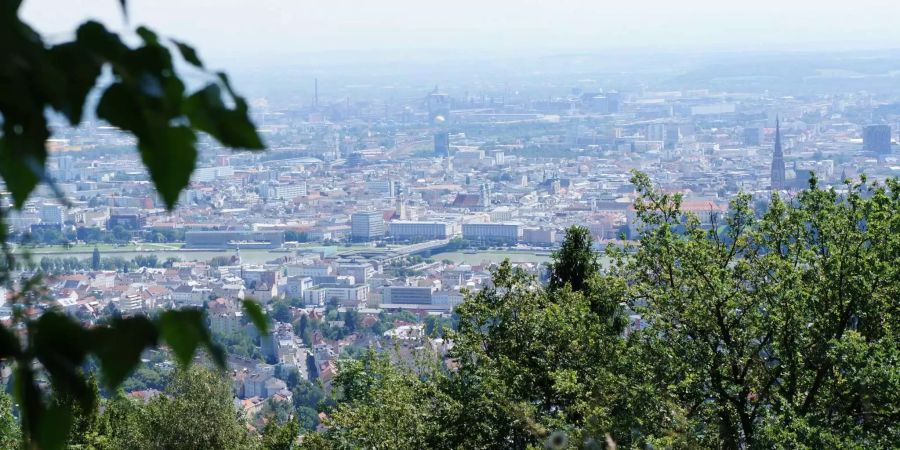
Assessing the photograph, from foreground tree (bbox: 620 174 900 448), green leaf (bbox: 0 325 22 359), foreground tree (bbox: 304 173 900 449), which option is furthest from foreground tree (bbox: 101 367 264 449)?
green leaf (bbox: 0 325 22 359)

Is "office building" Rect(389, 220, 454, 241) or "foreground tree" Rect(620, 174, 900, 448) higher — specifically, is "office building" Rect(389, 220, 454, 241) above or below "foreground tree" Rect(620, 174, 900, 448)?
below

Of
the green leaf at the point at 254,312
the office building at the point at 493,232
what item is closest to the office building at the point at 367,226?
the office building at the point at 493,232

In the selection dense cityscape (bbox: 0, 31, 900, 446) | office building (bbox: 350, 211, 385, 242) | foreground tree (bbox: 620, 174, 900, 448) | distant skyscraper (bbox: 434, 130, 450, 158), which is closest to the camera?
foreground tree (bbox: 620, 174, 900, 448)

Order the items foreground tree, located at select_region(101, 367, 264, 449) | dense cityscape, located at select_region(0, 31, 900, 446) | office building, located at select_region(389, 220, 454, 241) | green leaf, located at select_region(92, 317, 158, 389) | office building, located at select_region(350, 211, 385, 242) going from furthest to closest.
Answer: office building, located at select_region(350, 211, 385, 242)
office building, located at select_region(389, 220, 454, 241)
dense cityscape, located at select_region(0, 31, 900, 446)
foreground tree, located at select_region(101, 367, 264, 449)
green leaf, located at select_region(92, 317, 158, 389)

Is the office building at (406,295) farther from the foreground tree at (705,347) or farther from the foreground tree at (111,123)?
the foreground tree at (111,123)

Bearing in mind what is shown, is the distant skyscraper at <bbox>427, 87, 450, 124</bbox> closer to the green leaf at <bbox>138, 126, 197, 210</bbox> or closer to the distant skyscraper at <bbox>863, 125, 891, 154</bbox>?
the distant skyscraper at <bbox>863, 125, 891, 154</bbox>

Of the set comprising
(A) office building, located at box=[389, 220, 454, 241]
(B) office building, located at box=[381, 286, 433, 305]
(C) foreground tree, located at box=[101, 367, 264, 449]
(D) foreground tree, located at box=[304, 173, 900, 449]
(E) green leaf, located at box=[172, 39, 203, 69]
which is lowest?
(B) office building, located at box=[381, 286, 433, 305]

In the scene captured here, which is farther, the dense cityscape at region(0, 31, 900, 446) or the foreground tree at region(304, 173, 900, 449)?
the dense cityscape at region(0, 31, 900, 446)
